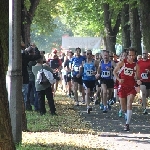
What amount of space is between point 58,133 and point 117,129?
1.90 meters

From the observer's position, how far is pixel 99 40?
1608 inches

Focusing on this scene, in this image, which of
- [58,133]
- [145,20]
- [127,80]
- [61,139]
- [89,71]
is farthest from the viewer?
[145,20]

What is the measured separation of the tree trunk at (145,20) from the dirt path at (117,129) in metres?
4.82

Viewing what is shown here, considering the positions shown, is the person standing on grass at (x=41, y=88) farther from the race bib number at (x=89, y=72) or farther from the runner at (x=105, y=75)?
the race bib number at (x=89, y=72)

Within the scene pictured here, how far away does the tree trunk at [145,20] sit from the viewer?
2317cm

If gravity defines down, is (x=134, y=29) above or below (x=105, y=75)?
above

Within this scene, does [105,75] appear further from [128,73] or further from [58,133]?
[58,133]

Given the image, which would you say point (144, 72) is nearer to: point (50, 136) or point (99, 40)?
point (50, 136)

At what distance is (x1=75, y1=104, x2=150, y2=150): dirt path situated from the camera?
10.9 meters

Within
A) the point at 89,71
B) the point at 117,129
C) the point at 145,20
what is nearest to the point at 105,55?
the point at 89,71

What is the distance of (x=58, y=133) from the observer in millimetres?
12289

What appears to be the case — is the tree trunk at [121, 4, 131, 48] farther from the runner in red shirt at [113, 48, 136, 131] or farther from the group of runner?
the runner in red shirt at [113, 48, 136, 131]

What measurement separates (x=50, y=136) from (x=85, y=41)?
29.3 metres

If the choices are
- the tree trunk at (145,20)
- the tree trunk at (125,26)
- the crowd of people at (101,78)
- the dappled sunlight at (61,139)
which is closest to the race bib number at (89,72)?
the crowd of people at (101,78)
